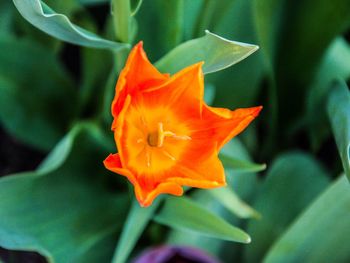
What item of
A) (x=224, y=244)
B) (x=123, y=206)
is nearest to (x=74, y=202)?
(x=123, y=206)

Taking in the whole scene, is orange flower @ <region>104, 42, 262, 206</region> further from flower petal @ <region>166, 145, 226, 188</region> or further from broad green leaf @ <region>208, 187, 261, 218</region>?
broad green leaf @ <region>208, 187, 261, 218</region>

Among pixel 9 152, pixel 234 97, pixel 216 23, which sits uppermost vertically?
pixel 216 23

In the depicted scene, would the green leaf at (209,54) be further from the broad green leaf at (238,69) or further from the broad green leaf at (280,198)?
the broad green leaf at (280,198)

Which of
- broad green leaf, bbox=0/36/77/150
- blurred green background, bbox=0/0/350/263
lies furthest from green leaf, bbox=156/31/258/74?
broad green leaf, bbox=0/36/77/150

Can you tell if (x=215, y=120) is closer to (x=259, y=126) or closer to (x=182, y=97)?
(x=182, y=97)

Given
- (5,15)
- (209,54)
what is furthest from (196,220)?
(5,15)

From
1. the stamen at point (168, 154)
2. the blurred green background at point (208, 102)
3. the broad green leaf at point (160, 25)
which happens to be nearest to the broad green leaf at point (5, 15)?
the blurred green background at point (208, 102)
